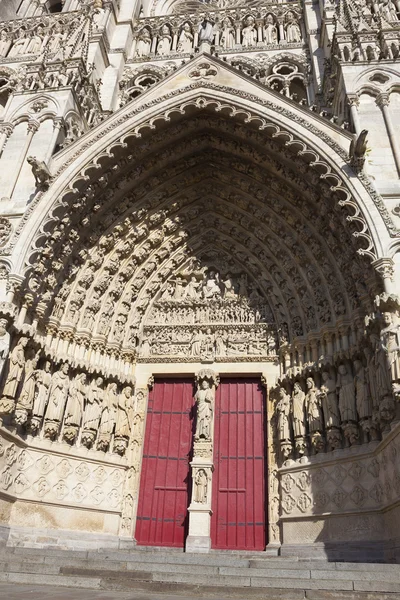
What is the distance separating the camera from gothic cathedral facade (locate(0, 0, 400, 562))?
663cm

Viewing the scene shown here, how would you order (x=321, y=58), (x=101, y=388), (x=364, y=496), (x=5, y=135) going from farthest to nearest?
(x=321, y=58) < (x=5, y=135) < (x=101, y=388) < (x=364, y=496)

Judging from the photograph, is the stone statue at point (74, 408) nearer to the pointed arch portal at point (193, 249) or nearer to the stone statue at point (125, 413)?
the pointed arch portal at point (193, 249)

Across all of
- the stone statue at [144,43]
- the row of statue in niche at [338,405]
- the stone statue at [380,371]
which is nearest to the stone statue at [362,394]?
the row of statue in niche at [338,405]

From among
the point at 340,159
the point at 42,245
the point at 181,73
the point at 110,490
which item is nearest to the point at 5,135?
the point at 42,245

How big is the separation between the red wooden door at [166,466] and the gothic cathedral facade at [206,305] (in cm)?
3

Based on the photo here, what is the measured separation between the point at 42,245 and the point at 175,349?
318cm

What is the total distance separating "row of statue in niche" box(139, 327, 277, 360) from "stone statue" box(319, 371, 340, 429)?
1.44 meters

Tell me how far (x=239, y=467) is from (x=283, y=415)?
1.24 metres

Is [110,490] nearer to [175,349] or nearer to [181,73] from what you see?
[175,349]

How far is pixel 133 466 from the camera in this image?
791 cm

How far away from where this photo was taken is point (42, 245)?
290 inches

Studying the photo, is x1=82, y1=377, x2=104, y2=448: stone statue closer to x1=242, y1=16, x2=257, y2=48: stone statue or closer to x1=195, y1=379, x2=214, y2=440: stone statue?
x1=195, y1=379, x2=214, y2=440: stone statue

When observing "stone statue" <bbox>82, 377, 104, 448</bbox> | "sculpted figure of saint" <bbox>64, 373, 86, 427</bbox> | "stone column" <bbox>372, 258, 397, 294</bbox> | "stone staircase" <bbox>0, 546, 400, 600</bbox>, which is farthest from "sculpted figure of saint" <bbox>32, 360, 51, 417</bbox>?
"stone column" <bbox>372, 258, 397, 294</bbox>

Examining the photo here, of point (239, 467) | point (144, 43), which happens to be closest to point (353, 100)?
point (239, 467)
